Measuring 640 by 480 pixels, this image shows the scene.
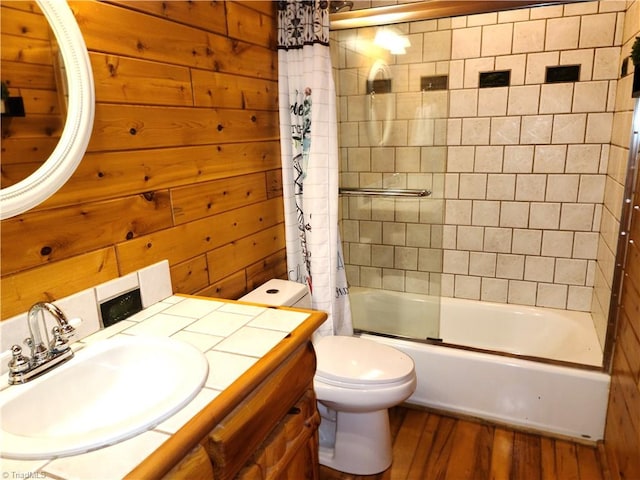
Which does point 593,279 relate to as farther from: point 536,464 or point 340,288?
point 340,288

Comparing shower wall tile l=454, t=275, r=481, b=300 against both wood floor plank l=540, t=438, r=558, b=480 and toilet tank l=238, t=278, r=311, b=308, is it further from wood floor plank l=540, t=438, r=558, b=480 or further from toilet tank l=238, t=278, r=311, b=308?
toilet tank l=238, t=278, r=311, b=308

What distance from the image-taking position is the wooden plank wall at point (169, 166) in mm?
1195

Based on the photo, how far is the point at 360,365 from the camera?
6.12 feet

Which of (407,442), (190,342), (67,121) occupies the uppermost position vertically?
(67,121)

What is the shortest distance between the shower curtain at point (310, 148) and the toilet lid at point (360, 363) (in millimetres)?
254

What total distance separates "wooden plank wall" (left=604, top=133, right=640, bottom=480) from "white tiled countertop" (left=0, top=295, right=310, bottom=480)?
4.05ft

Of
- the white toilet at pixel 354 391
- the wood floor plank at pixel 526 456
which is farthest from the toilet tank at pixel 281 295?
the wood floor plank at pixel 526 456

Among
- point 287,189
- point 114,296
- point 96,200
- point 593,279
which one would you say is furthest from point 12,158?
point 593,279

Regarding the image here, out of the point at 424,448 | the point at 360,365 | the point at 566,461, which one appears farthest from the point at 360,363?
the point at 566,461

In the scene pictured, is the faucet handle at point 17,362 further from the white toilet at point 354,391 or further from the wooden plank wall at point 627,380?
the wooden plank wall at point 627,380

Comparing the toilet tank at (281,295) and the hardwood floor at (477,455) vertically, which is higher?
the toilet tank at (281,295)

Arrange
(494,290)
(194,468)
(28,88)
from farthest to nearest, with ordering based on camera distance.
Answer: (494,290)
(28,88)
(194,468)

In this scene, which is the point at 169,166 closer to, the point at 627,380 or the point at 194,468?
the point at 194,468

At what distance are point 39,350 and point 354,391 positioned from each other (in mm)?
1142
